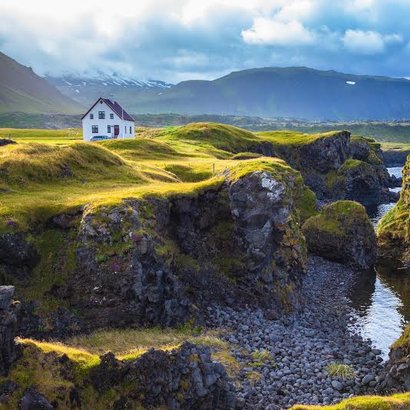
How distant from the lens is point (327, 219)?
71.5 m

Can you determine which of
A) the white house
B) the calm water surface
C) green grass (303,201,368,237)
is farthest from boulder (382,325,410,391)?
the white house

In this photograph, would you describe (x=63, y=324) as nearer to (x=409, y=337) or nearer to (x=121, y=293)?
(x=121, y=293)

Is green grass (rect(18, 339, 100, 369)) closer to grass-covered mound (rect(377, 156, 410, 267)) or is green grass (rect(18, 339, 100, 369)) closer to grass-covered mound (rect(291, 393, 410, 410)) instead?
grass-covered mound (rect(291, 393, 410, 410))

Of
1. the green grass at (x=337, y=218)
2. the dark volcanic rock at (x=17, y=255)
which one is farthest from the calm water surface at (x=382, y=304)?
the dark volcanic rock at (x=17, y=255)

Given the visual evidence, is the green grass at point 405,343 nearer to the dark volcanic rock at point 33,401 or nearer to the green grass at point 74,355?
the green grass at point 74,355

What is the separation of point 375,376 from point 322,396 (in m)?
5.25

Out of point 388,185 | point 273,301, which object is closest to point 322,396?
point 273,301

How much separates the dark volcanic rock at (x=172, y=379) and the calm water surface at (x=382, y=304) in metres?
18.7

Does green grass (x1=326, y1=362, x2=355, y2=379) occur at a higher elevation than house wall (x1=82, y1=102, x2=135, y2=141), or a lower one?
lower

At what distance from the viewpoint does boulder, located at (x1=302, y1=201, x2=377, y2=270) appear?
225ft

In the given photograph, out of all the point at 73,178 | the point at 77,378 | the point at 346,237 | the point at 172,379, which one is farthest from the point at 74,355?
the point at 346,237

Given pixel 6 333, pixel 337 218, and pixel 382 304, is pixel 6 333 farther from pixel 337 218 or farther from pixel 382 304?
pixel 337 218

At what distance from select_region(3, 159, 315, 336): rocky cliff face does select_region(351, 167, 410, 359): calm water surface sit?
25.4 ft

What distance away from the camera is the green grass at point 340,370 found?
34.7 metres
